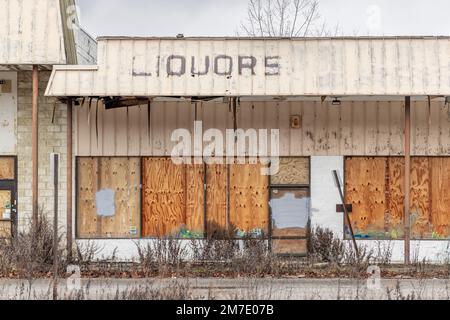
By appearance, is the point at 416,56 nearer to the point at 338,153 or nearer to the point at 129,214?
the point at 338,153

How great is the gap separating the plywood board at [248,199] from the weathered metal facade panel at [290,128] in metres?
0.96

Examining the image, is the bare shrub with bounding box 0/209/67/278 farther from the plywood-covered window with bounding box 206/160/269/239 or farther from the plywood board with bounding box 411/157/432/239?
the plywood board with bounding box 411/157/432/239

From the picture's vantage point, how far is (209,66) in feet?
52.9

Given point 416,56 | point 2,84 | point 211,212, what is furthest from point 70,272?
point 416,56

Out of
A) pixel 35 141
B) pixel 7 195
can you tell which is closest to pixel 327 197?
pixel 35 141

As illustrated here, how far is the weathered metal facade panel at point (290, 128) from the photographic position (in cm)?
1789

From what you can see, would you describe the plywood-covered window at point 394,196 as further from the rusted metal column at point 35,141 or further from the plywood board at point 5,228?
the plywood board at point 5,228

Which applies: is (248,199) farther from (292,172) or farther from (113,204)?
(113,204)

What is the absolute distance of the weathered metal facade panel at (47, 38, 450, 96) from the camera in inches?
628

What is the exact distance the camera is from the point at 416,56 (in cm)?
1609

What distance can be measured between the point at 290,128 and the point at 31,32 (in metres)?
7.00

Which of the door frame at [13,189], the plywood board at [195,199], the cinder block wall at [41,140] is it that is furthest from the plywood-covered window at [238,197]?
the door frame at [13,189]

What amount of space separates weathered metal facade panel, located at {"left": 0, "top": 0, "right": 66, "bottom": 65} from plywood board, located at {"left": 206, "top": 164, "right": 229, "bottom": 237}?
15.5 ft

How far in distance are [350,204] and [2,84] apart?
9.72 meters
